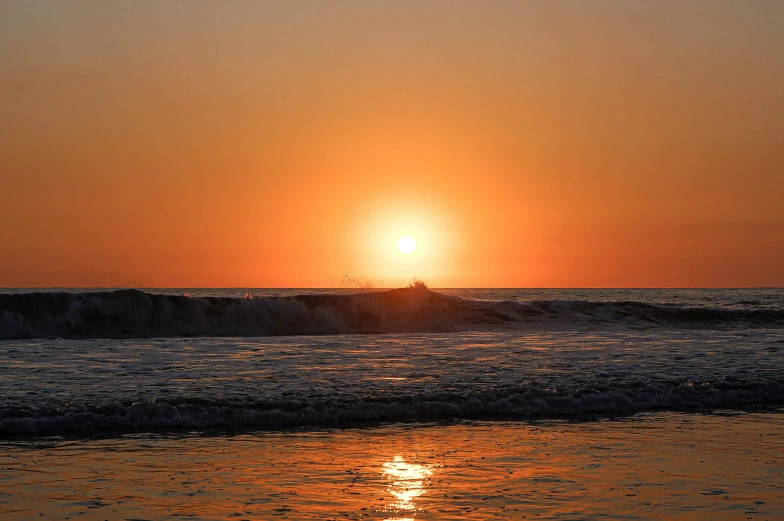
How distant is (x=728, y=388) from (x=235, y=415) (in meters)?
11.9

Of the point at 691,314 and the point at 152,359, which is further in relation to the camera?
the point at 691,314

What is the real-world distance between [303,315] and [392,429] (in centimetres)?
2723

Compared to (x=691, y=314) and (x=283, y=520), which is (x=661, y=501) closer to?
(x=283, y=520)

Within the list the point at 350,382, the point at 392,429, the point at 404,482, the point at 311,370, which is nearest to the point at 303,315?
the point at 311,370

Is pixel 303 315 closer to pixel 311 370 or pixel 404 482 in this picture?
pixel 311 370

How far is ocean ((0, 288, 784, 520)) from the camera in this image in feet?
30.7

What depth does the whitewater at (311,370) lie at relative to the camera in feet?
50.5

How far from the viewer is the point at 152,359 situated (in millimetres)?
23391

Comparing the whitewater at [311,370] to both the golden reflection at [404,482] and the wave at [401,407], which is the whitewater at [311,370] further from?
the golden reflection at [404,482]

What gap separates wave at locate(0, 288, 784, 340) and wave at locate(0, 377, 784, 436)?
70.1 ft

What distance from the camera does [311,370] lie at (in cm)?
2098

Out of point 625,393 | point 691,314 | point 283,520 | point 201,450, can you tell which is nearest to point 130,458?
point 201,450

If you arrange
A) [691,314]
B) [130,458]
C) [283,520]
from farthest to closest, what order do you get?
[691,314] → [130,458] → [283,520]

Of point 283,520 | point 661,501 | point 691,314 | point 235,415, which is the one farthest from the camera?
point 691,314
